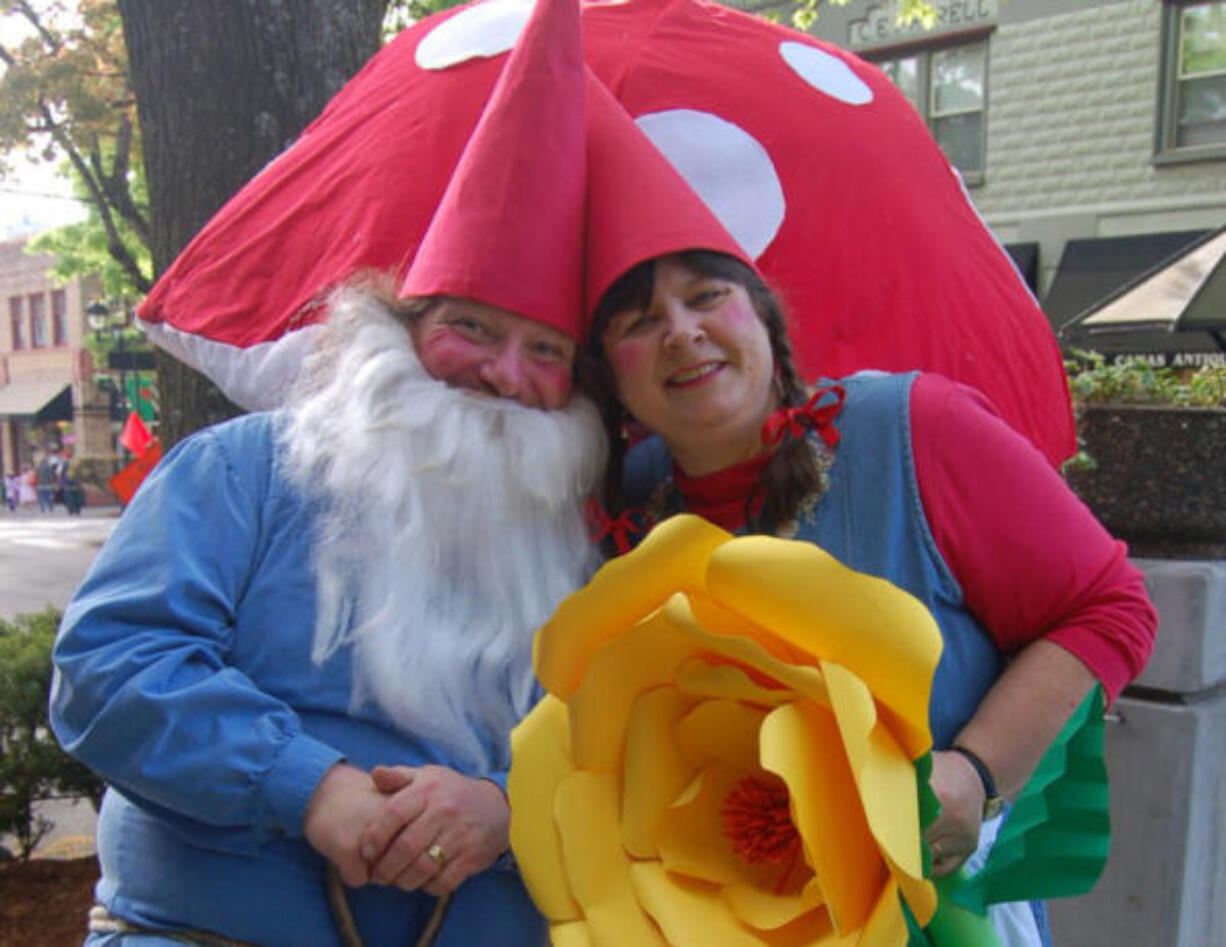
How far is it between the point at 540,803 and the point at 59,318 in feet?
129

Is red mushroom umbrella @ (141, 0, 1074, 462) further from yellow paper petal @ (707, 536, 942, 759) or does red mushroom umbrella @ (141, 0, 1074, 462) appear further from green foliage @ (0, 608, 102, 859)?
green foliage @ (0, 608, 102, 859)

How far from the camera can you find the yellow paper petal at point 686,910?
3.12 feet

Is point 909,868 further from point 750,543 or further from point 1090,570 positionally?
point 1090,570

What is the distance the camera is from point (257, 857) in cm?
154

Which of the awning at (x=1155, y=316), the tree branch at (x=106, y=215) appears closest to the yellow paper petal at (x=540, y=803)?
the awning at (x=1155, y=316)

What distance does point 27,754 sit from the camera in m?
3.76

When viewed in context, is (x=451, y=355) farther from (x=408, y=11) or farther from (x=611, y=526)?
(x=408, y=11)

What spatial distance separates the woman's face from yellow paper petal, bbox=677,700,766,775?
2.41 feet

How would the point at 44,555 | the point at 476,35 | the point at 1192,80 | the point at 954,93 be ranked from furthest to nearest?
the point at 44,555 → the point at 954,93 → the point at 1192,80 → the point at 476,35

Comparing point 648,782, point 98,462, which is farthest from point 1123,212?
point 98,462

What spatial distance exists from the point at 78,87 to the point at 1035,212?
33.5 ft

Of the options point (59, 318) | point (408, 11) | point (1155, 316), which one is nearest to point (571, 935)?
point (1155, 316)

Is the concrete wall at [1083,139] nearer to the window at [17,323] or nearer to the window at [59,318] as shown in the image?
the window at [59,318]

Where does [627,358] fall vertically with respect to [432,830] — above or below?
above
